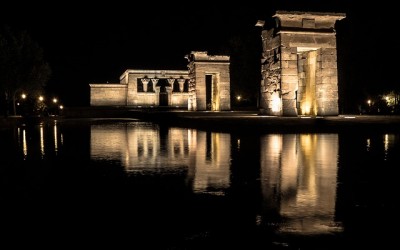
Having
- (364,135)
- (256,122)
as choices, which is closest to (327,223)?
(364,135)

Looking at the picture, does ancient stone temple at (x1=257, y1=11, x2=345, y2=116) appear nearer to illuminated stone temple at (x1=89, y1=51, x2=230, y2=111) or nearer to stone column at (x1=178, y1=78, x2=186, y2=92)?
illuminated stone temple at (x1=89, y1=51, x2=230, y2=111)

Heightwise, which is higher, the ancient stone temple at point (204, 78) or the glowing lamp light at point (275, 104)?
the ancient stone temple at point (204, 78)

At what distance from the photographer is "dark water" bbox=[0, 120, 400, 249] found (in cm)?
452

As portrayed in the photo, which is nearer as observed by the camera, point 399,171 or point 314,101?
point 399,171

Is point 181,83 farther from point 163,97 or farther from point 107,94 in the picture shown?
point 107,94

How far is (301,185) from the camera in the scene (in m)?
7.20

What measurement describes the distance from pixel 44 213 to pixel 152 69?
6101cm

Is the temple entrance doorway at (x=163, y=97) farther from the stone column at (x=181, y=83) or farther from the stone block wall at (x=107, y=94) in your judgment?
the stone block wall at (x=107, y=94)

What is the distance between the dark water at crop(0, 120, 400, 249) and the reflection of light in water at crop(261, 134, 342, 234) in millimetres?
17

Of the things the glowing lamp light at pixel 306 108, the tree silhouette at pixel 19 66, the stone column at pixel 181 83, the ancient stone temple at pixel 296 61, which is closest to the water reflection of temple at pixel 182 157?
the ancient stone temple at pixel 296 61

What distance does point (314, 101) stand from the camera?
25.8m

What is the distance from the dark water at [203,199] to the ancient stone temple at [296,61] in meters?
12.6

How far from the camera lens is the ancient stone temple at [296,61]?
23.7m

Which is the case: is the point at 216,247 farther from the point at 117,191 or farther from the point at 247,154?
the point at 247,154
